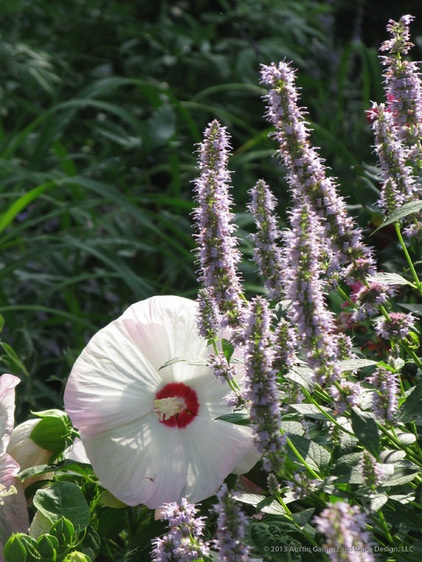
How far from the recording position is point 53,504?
3.21 feet

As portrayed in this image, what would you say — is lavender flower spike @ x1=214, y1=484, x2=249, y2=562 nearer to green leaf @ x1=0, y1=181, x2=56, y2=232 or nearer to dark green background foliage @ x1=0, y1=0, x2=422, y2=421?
dark green background foliage @ x1=0, y1=0, x2=422, y2=421

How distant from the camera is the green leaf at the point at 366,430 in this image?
0.75 m

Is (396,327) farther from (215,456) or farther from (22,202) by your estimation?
(22,202)

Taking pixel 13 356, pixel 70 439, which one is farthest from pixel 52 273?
pixel 70 439

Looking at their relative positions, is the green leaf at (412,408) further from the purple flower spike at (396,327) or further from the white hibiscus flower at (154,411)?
the white hibiscus flower at (154,411)

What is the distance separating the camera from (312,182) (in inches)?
32.7

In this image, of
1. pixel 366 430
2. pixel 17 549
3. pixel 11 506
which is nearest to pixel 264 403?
pixel 366 430

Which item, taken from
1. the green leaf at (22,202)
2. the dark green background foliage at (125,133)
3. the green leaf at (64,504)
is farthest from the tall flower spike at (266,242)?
the green leaf at (22,202)

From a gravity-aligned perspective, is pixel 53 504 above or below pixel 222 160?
below

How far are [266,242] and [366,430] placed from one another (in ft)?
0.64

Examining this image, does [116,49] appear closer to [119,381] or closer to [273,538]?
[119,381]

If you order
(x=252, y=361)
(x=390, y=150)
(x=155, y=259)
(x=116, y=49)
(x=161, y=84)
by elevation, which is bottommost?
(x=252, y=361)

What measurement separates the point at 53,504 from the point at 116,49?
2.48 meters

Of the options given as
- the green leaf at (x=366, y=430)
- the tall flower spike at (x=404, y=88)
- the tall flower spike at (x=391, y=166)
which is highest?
the tall flower spike at (x=404, y=88)
